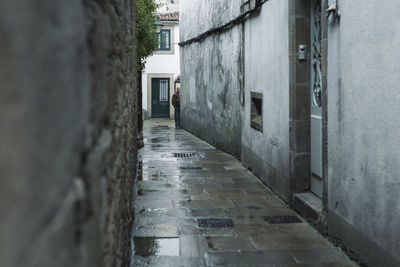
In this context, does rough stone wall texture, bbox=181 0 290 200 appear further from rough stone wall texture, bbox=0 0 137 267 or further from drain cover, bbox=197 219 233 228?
rough stone wall texture, bbox=0 0 137 267

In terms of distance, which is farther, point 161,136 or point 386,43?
point 161,136

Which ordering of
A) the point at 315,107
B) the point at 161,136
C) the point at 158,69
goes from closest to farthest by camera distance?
the point at 315,107 < the point at 161,136 < the point at 158,69

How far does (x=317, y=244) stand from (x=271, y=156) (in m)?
2.82

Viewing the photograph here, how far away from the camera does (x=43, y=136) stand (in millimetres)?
1146

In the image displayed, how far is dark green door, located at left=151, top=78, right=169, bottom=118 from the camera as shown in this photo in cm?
2839

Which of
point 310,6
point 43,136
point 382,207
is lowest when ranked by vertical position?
point 382,207

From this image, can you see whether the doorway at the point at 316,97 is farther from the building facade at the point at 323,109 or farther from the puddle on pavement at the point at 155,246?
the puddle on pavement at the point at 155,246

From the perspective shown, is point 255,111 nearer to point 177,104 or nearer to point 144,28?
point 144,28

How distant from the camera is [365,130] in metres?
4.44

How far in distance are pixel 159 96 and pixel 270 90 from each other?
67.5 ft

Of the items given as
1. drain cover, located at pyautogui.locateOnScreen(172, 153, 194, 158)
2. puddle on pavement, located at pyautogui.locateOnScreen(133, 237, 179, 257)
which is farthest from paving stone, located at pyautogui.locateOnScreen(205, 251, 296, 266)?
drain cover, located at pyautogui.locateOnScreen(172, 153, 194, 158)

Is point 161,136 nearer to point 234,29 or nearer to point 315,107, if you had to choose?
point 234,29

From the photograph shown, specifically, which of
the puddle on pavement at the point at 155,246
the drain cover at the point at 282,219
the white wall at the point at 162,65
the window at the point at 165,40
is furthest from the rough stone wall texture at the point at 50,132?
the window at the point at 165,40

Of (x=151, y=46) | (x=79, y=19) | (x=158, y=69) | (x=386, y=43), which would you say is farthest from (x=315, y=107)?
(x=158, y=69)
